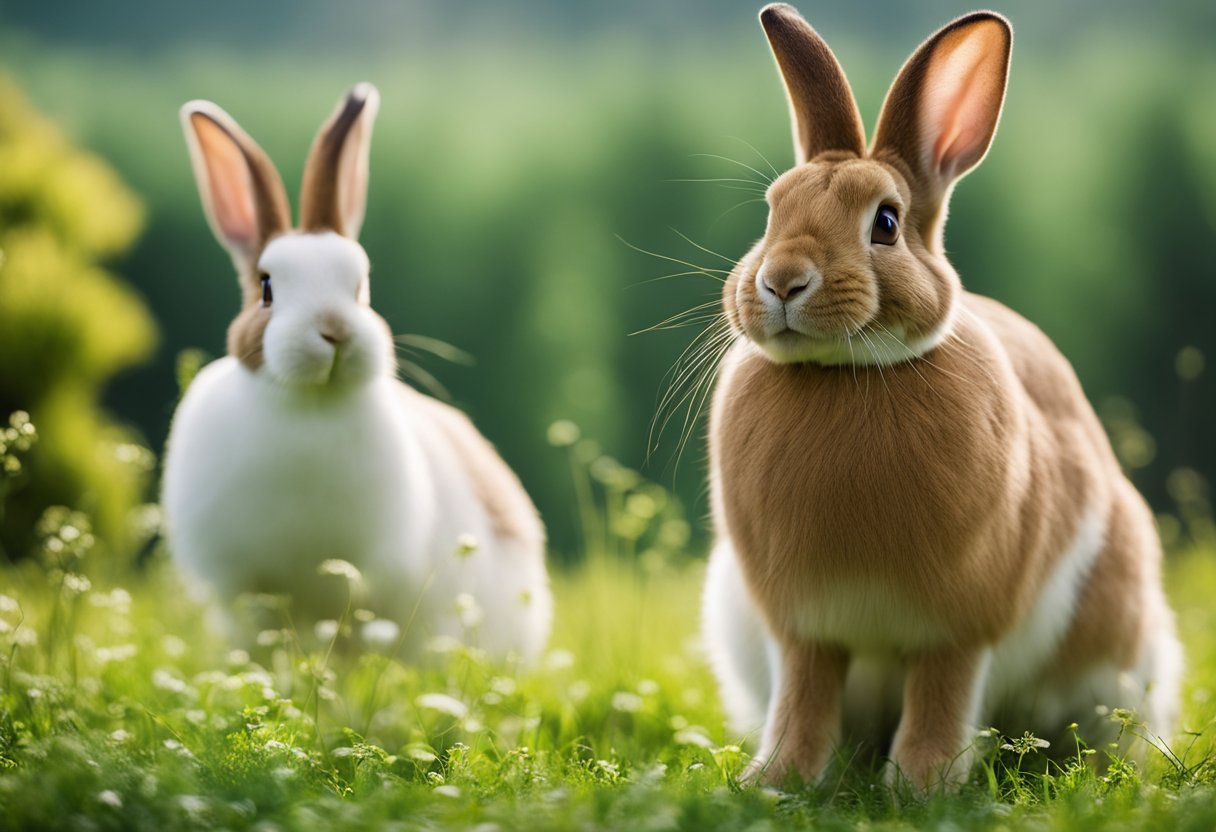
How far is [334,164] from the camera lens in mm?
3707

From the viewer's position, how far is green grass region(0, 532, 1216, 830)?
2.54 m

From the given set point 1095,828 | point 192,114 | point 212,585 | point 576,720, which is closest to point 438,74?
point 192,114

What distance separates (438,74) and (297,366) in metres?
4.91

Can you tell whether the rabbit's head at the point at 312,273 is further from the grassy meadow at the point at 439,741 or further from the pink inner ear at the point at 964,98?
the pink inner ear at the point at 964,98

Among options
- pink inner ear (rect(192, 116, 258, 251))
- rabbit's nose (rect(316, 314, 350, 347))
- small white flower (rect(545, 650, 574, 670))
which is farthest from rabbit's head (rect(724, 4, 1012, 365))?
pink inner ear (rect(192, 116, 258, 251))

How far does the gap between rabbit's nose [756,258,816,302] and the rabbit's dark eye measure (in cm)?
24

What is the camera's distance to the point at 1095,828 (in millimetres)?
2496

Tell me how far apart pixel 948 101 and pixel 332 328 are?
70.4 inches

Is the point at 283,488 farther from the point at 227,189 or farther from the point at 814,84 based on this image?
the point at 814,84

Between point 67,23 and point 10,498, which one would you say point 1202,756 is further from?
point 67,23

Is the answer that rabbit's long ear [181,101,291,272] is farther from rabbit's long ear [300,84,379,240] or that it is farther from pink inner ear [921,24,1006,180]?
pink inner ear [921,24,1006,180]

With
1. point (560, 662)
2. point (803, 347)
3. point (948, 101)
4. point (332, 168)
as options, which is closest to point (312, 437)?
point (332, 168)

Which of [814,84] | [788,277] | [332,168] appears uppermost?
[814,84]

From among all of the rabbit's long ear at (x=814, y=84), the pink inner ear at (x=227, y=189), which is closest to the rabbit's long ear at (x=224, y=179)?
the pink inner ear at (x=227, y=189)
